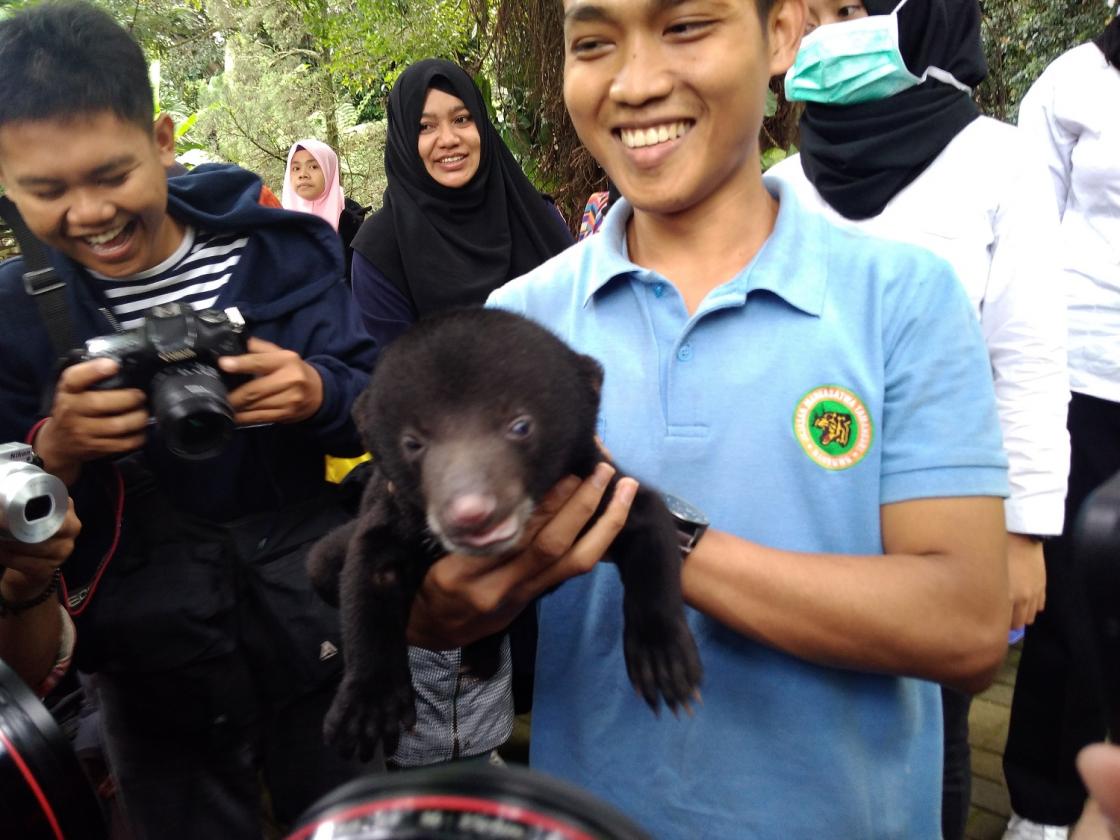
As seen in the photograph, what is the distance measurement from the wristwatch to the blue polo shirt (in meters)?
0.11

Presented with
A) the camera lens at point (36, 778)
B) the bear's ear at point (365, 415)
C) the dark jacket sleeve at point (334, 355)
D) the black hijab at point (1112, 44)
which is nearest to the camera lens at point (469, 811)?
the camera lens at point (36, 778)

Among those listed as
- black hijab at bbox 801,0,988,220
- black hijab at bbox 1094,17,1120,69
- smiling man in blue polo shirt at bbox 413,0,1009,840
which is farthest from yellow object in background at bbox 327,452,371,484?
black hijab at bbox 1094,17,1120,69

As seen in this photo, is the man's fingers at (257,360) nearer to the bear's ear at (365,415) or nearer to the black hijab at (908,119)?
the bear's ear at (365,415)

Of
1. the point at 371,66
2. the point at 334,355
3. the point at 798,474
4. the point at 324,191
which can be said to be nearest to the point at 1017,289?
the point at 798,474

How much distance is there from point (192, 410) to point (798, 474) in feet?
3.83

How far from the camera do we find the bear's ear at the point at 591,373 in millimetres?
1546

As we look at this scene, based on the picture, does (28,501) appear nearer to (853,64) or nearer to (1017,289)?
(1017,289)

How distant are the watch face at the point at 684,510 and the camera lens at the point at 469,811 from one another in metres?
0.71

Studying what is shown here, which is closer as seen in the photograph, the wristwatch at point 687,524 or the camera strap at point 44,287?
the wristwatch at point 687,524

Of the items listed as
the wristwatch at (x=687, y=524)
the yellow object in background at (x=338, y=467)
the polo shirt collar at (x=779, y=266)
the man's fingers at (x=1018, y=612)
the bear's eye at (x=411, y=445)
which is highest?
the polo shirt collar at (x=779, y=266)

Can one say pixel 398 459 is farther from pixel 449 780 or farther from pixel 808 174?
pixel 808 174

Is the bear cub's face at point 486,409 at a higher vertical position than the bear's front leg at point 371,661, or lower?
higher

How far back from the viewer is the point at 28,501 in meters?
1.52

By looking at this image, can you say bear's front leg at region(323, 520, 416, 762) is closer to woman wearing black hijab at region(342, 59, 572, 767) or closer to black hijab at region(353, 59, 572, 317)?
woman wearing black hijab at region(342, 59, 572, 767)
